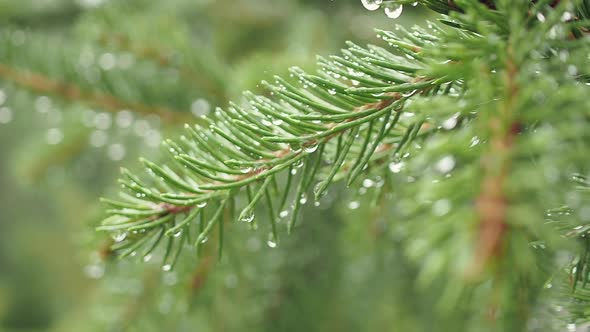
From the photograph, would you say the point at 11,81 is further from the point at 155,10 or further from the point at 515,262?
the point at 515,262

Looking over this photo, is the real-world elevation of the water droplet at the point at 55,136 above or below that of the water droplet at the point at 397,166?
above

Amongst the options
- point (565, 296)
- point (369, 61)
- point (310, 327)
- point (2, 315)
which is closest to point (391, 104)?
point (369, 61)

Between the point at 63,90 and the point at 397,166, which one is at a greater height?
the point at 63,90

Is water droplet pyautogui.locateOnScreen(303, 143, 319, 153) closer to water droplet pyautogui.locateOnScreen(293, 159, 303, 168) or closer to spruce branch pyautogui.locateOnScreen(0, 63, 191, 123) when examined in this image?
water droplet pyautogui.locateOnScreen(293, 159, 303, 168)

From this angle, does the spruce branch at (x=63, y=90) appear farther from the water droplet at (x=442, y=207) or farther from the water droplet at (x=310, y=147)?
the water droplet at (x=442, y=207)

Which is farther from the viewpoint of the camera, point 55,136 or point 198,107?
point 55,136

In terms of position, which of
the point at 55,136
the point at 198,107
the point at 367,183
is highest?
the point at 55,136

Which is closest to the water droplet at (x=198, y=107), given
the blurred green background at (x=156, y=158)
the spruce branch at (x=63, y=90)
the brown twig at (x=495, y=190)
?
the blurred green background at (x=156, y=158)

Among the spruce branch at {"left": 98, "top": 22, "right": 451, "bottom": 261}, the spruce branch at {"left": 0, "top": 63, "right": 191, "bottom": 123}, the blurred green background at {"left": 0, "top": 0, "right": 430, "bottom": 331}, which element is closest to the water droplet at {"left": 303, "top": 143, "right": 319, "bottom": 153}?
the spruce branch at {"left": 98, "top": 22, "right": 451, "bottom": 261}

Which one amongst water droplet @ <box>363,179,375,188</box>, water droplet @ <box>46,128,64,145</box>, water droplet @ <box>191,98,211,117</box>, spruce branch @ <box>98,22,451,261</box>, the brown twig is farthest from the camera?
water droplet @ <box>46,128,64,145</box>

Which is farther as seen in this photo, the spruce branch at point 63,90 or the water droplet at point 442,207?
the spruce branch at point 63,90

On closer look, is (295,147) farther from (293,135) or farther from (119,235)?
(119,235)

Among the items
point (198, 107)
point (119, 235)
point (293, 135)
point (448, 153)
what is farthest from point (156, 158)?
point (448, 153)
